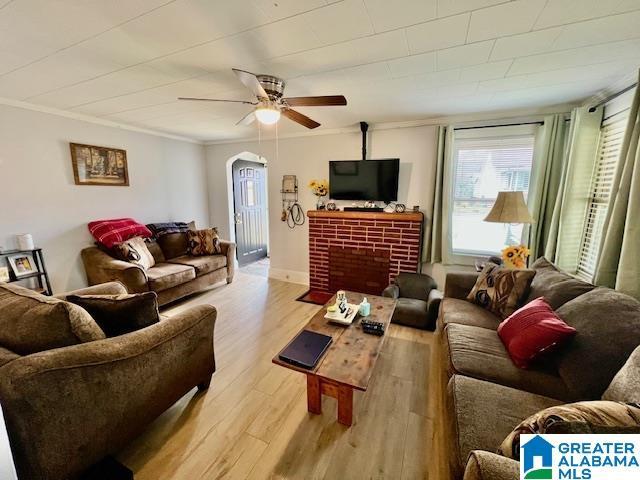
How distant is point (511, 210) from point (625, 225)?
0.80 m

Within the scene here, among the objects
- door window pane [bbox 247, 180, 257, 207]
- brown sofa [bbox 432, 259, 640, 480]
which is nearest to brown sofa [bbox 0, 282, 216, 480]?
brown sofa [bbox 432, 259, 640, 480]

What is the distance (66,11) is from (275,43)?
1.04 meters

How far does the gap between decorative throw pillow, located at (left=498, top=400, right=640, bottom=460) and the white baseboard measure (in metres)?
3.44

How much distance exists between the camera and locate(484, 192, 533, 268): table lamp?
2.44m

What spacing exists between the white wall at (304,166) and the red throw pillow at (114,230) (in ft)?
5.14

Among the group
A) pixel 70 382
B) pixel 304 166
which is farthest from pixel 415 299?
pixel 70 382

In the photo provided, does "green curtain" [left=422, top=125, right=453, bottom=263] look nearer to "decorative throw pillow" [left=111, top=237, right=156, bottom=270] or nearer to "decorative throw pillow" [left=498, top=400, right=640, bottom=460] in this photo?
"decorative throw pillow" [left=498, top=400, right=640, bottom=460]

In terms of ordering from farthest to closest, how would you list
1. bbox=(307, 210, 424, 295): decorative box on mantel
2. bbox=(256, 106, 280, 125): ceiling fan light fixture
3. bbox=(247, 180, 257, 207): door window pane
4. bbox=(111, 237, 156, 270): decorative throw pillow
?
bbox=(247, 180, 257, 207): door window pane → bbox=(307, 210, 424, 295): decorative box on mantel → bbox=(111, 237, 156, 270): decorative throw pillow → bbox=(256, 106, 280, 125): ceiling fan light fixture

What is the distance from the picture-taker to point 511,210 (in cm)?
246

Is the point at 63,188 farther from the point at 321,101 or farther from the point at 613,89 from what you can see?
the point at 613,89

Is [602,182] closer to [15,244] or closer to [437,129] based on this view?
[437,129]

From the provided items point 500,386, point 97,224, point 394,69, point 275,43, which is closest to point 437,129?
point 394,69

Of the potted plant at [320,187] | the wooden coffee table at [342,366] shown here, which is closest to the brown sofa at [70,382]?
the wooden coffee table at [342,366]

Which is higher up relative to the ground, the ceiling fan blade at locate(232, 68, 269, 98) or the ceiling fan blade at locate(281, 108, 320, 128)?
the ceiling fan blade at locate(232, 68, 269, 98)
